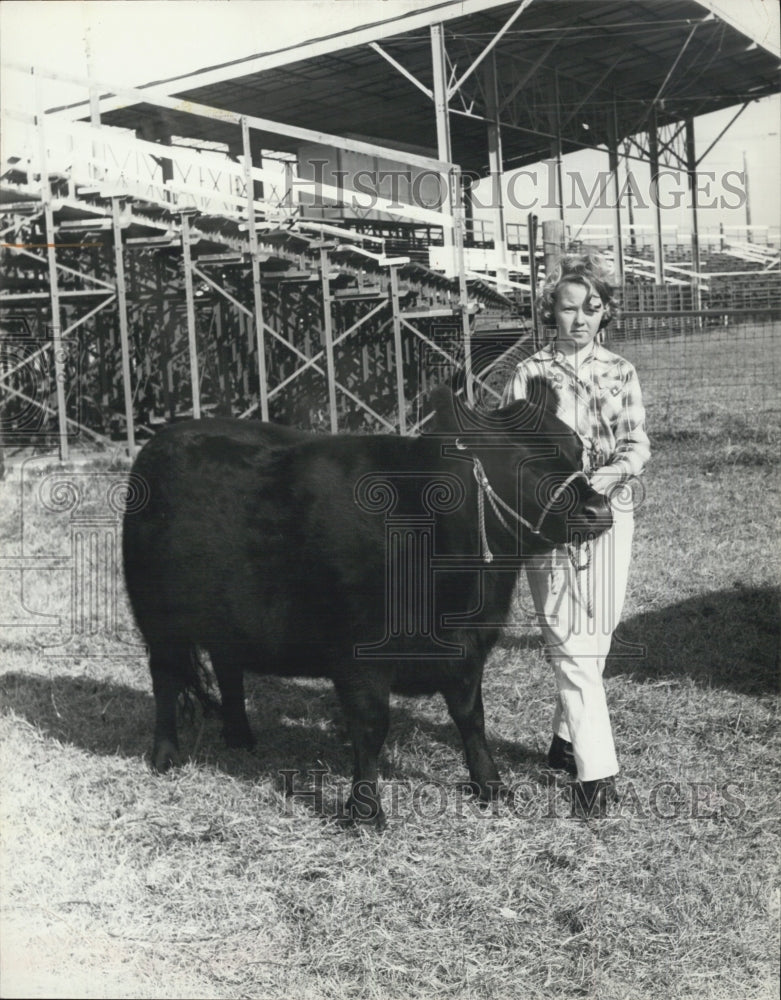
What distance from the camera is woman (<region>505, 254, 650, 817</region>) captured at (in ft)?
13.2

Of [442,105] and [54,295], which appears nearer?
[54,295]

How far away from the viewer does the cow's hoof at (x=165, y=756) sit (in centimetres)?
468

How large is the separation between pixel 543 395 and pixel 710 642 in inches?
110

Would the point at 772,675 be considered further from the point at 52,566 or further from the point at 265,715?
the point at 52,566

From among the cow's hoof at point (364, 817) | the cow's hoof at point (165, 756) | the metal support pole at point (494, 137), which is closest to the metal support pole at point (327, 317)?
the metal support pole at point (494, 137)

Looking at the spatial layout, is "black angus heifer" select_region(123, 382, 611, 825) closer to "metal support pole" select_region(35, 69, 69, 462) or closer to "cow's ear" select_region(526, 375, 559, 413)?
"cow's ear" select_region(526, 375, 559, 413)

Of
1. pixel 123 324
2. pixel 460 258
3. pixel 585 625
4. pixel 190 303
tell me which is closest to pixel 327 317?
pixel 190 303

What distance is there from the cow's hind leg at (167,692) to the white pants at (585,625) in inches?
68.1

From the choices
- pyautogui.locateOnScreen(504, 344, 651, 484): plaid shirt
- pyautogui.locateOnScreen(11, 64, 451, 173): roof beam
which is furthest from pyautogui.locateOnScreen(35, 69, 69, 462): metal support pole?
pyautogui.locateOnScreen(504, 344, 651, 484): plaid shirt

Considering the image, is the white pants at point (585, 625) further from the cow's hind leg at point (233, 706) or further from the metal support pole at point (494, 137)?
the metal support pole at point (494, 137)

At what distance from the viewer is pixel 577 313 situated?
405 cm

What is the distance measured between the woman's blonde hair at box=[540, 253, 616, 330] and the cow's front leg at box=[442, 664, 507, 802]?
156cm

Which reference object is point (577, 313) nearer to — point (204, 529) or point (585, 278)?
point (585, 278)

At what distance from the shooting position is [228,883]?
3.66 meters
